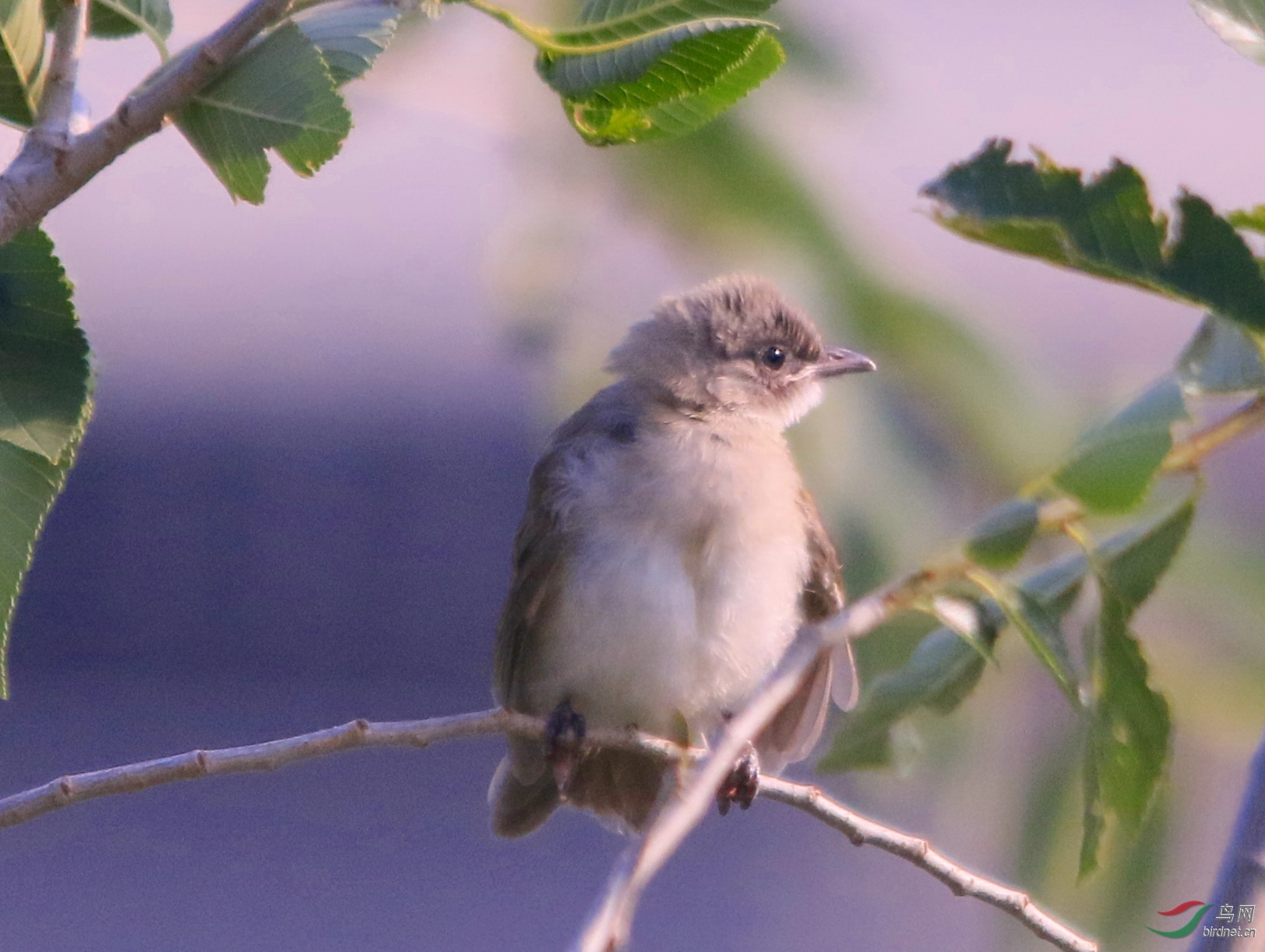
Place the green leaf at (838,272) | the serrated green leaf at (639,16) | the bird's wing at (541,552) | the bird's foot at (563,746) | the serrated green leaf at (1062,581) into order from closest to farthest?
the serrated green leaf at (639,16), the serrated green leaf at (1062,581), the green leaf at (838,272), the bird's foot at (563,746), the bird's wing at (541,552)

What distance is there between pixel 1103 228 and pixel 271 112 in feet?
2.07

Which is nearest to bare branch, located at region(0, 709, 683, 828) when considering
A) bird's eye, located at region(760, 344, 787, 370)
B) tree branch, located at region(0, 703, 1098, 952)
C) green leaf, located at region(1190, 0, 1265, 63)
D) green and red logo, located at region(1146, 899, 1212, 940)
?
tree branch, located at region(0, 703, 1098, 952)

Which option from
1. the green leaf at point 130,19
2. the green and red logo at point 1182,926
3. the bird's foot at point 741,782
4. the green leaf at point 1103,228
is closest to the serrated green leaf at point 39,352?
the green leaf at point 130,19

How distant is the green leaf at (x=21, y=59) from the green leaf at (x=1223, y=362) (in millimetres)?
894

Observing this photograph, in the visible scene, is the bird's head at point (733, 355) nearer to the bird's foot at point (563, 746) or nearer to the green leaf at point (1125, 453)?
the bird's foot at point (563, 746)

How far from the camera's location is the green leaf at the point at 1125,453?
1082 millimetres

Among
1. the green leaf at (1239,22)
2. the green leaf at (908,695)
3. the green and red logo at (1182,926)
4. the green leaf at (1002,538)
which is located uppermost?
the green leaf at (1239,22)

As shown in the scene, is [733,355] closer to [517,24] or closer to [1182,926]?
[1182,926]

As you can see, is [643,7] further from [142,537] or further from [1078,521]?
[142,537]

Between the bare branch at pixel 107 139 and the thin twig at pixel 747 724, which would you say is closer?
the thin twig at pixel 747 724

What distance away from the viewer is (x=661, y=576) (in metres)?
2.84

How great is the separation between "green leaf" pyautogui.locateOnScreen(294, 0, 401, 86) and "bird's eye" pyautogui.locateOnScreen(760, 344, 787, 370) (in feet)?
7.21

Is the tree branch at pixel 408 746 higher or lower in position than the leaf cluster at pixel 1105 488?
lower

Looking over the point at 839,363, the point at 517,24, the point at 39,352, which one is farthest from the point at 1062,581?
the point at 839,363
